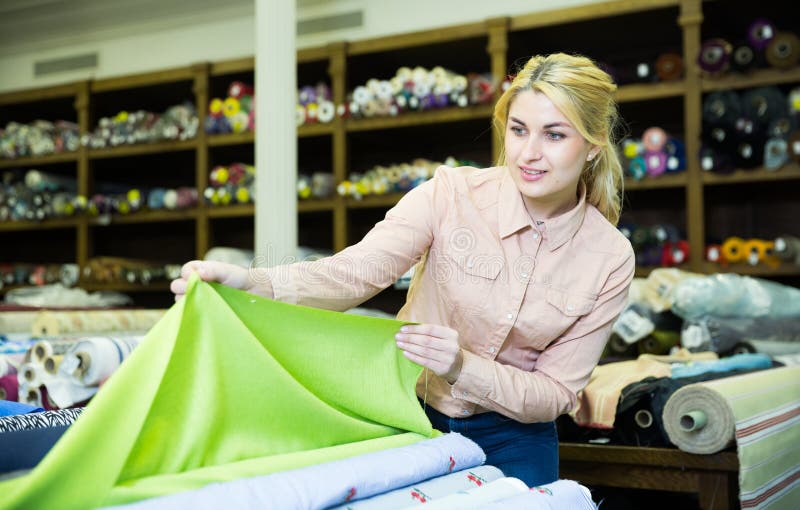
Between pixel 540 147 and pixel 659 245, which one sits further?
pixel 659 245

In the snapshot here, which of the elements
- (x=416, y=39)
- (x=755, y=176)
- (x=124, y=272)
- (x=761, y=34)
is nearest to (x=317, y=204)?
(x=416, y=39)

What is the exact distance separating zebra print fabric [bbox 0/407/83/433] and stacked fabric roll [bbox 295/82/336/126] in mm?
3579

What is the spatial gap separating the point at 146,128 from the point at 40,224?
105 cm

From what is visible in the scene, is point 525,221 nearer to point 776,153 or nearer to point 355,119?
point 776,153

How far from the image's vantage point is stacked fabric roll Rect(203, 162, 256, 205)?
4941 mm

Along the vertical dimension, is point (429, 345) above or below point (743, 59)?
below

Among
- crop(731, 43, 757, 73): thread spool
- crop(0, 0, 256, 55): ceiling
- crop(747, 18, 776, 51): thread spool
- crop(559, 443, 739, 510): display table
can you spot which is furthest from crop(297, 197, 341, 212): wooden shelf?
crop(559, 443, 739, 510): display table

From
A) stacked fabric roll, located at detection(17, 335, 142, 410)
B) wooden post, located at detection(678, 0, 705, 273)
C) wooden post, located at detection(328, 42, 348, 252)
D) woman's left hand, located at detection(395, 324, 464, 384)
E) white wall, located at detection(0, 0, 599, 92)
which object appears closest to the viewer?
woman's left hand, located at detection(395, 324, 464, 384)

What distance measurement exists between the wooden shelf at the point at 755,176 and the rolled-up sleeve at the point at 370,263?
2525 millimetres

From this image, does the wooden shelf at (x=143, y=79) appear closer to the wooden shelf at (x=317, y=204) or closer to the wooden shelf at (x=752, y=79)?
the wooden shelf at (x=317, y=204)

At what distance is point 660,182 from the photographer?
402 cm

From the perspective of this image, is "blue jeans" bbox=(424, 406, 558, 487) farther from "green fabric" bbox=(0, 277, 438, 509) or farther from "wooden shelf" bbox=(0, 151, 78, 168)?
"wooden shelf" bbox=(0, 151, 78, 168)

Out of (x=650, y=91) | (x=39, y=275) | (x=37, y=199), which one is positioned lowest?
(x=39, y=275)

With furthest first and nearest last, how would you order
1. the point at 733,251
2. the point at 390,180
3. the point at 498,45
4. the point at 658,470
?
the point at 390,180
the point at 498,45
the point at 733,251
the point at 658,470
